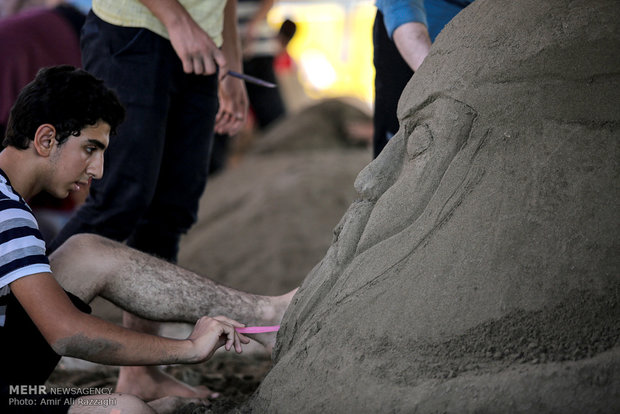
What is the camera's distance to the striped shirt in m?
1.71

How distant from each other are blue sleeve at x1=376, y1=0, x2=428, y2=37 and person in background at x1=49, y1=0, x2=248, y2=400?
50 centimetres

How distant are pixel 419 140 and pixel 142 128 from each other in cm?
90

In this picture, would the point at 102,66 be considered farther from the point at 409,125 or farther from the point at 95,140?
the point at 409,125

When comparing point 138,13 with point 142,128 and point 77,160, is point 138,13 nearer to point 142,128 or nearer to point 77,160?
point 142,128

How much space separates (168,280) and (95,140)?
412 mm

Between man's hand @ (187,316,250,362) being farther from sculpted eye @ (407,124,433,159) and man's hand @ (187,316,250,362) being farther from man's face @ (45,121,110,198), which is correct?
sculpted eye @ (407,124,433,159)

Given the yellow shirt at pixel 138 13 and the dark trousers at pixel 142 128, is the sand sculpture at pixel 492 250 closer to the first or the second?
the dark trousers at pixel 142 128

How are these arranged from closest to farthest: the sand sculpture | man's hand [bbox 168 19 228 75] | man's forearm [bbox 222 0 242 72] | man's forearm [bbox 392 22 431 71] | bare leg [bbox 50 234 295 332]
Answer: the sand sculpture < bare leg [bbox 50 234 295 332] < man's forearm [bbox 392 22 431 71] < man's hand [bbox 168 19 228 75] < man's forearm [bbox 222 0 242 72]

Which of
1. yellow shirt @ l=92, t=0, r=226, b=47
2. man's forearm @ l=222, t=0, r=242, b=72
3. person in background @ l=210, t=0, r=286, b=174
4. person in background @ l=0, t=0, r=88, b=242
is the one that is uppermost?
person in background @ l=210, t=0, r=286, b=174

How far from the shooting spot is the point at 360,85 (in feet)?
36.3

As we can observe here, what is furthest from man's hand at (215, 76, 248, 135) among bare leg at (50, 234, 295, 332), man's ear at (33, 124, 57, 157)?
man's ear at (33, 124, 57, 157)

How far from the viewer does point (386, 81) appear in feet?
7.97

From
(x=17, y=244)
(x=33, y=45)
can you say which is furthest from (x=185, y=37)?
(x=33, y=45)

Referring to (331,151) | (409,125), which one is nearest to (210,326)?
(409,125)
